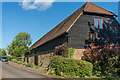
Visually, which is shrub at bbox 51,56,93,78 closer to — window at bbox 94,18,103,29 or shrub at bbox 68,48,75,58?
shrub at bbox 68,48,75,58

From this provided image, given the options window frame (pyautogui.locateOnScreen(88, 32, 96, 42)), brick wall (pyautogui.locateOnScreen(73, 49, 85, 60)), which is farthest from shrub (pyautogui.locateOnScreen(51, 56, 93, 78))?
window frame (pyautogui.locateOnScreen(88, 32, 96, 42))

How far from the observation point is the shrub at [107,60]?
12891mm

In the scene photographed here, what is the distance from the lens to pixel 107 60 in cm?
1341

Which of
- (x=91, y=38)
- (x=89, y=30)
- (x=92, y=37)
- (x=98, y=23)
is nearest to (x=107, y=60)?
(x=91, y=38)

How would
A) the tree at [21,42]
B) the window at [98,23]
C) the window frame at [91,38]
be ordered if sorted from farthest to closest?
the tree at [21,42], the window at [98,23], the window frame at [91,38]

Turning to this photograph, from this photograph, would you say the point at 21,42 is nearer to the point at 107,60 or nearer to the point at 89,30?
the point at 89,30

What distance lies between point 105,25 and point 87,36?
127 inches

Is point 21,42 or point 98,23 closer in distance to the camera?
point 98,23

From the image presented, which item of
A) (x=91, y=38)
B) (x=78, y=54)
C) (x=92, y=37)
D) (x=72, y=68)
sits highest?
(x=92, y=37)

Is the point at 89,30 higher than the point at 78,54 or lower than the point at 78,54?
higher

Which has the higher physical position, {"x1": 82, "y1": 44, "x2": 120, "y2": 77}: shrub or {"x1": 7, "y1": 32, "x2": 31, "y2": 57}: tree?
{"x1": 7, "y1": 32, "x2": 31, "y2": 57}: tree

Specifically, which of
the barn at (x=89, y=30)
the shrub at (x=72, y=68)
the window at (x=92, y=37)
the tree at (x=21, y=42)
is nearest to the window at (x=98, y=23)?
the barn at (x=89, y=30)

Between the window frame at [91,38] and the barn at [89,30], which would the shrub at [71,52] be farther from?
the window frame at [91,38]

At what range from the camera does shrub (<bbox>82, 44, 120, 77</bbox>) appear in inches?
508
